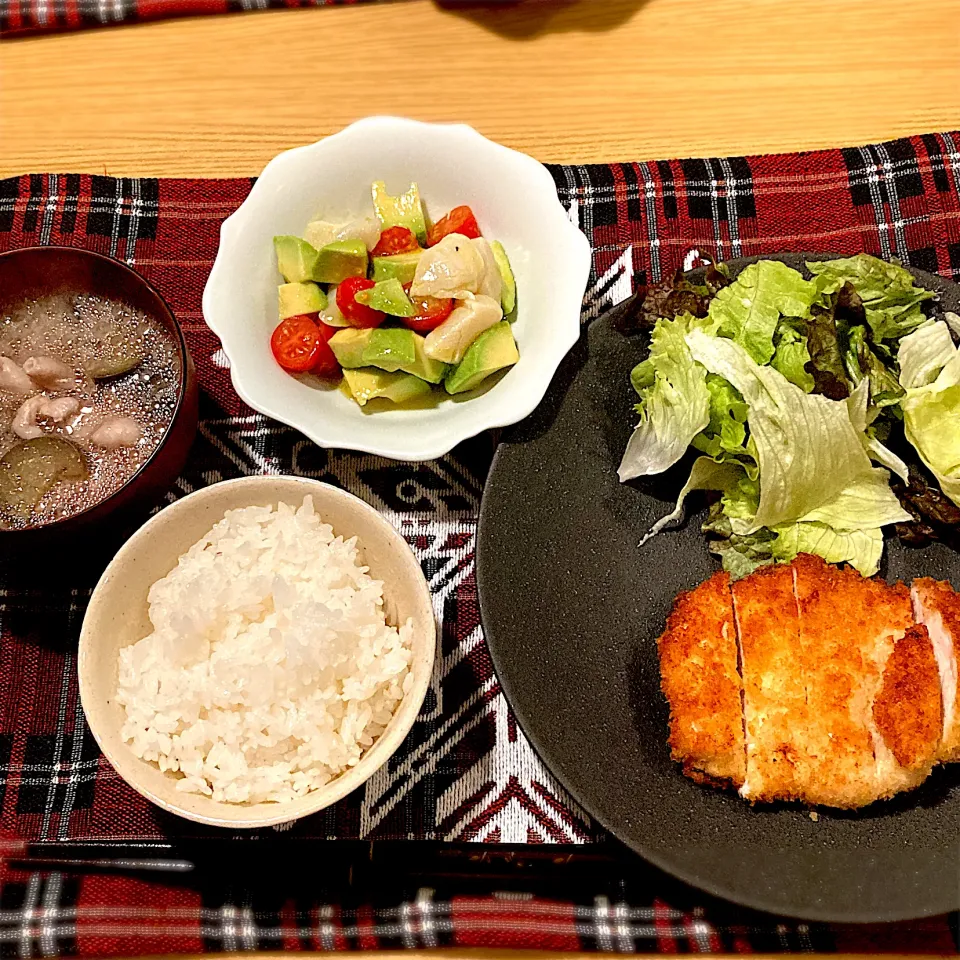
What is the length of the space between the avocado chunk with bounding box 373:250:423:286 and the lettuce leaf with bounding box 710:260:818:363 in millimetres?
694

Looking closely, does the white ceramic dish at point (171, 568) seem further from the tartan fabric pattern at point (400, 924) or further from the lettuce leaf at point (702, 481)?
the lettuce leaf at point (702, 481)

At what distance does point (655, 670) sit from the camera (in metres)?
1.91

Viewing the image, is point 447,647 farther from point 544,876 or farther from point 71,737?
point 71,737

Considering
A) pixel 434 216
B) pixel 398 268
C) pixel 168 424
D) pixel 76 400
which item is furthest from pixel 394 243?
pixel 76 400

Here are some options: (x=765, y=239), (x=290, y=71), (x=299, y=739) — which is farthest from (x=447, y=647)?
(x=290, y=71)

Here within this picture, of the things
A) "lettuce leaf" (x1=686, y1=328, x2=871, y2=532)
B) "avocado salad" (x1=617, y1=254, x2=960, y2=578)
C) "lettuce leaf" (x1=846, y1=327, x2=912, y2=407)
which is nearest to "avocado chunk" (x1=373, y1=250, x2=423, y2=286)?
"avocado salad" (x1=617, y1=254, x2=960, y2=578)

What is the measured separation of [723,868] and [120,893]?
1222mm

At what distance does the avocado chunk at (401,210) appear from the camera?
7.09 ft

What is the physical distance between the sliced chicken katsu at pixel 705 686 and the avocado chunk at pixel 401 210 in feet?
3.54

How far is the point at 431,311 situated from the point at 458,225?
27 centimetres

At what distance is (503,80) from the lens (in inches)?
106

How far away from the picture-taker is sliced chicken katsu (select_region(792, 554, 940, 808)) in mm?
1701

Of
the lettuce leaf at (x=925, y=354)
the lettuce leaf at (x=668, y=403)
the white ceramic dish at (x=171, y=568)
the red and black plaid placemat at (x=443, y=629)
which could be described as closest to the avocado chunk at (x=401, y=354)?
the red and black plaid placemat at (x=443, y=629)

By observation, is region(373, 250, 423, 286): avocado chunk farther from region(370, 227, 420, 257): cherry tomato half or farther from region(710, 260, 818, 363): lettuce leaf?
region(710, 260, 818, 363): lettuce leaf
